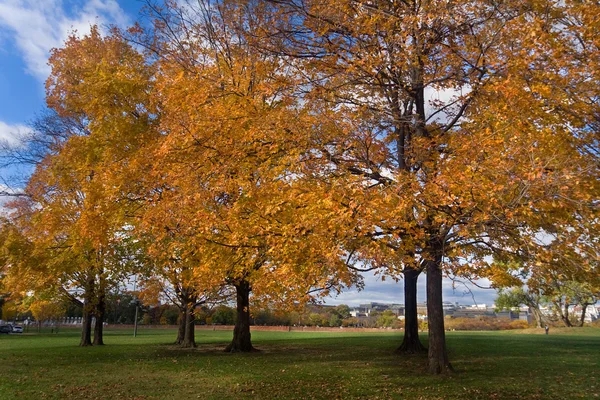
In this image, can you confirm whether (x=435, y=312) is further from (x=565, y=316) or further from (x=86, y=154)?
(x=565, y=316)

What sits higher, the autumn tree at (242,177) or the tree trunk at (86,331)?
the autumn tree at (242,177)

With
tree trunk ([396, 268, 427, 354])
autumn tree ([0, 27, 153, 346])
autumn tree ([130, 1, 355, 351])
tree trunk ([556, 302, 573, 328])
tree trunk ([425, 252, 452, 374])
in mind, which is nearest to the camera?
autumn tree ([130, 1, 355, 351])

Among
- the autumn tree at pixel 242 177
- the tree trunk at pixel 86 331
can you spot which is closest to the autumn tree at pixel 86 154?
the autumn tree at pixel 242 177

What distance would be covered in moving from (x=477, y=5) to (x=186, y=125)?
6.02 meters

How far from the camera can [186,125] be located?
9523 millimetres

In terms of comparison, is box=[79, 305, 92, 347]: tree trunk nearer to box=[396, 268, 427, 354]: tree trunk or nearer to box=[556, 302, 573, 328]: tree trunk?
box=[396, 268, 427, 354]: tree trunk

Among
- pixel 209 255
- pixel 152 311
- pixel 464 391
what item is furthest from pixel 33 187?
pixel 152 311

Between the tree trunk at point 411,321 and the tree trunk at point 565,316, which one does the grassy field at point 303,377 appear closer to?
the tree trunk at point 411,321

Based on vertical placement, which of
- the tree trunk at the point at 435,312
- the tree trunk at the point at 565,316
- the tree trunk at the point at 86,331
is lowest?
the tree trunk at the point at 565,316

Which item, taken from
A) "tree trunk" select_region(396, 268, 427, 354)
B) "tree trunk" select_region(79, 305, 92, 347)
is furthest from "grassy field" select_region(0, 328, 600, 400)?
"tree trunk" select_region(79, 305, 92, 347)

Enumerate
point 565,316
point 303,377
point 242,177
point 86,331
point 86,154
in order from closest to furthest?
point 242,177
point 303,377
point 86,154
point 86,331
point 565,316

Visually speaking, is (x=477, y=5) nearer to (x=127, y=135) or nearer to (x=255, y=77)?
(x=255, y=77)

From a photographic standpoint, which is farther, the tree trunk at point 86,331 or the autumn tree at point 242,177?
the tree trunk at point 86,331

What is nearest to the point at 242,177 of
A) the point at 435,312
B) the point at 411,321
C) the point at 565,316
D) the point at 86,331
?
the point at 435,312
